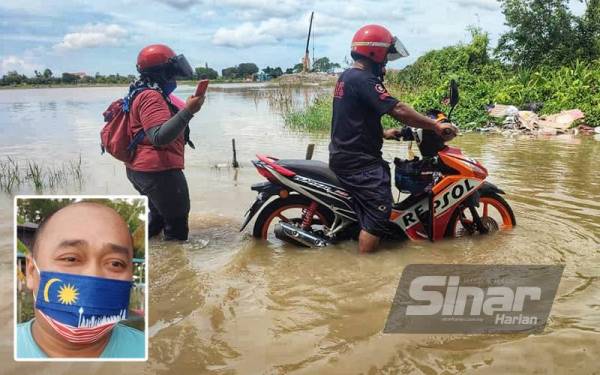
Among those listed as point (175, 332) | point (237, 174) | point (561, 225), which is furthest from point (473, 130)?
point (175, 332)

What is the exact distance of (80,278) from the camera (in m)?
1.55

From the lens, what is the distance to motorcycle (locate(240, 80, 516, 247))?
4297 millimetres

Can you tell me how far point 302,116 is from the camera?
1555 cm

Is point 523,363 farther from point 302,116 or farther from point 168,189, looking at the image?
point 302,116

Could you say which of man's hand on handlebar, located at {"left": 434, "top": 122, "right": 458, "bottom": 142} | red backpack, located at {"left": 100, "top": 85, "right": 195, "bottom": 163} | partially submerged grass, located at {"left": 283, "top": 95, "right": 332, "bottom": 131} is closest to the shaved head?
red backpack, located at {"left": 100, "top": 85, "right": 195, "bottom": 163}

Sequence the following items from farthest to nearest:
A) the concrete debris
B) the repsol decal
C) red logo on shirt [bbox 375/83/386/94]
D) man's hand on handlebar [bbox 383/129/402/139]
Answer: the concrete debris < man's hand on handlebar [bbox 383/129/402/139] < the repsol decal < red logo on shirt [bbox 375/83/386/94]

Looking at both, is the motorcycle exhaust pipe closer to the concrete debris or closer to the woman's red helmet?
the woman's red helmet

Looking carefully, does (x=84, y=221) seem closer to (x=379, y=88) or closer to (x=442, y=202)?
(x=379, y=88)

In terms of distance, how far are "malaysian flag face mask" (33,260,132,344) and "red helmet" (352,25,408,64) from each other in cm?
289

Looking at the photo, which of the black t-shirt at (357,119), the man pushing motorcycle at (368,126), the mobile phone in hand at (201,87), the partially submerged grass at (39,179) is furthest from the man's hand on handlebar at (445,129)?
the partially submerged grass at (39,179)

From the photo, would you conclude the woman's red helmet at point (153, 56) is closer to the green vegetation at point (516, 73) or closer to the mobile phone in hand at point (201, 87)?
the mobile phone in hand at point (201, 87)

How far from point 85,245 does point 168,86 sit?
273 centimetres

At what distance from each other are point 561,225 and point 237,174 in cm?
495

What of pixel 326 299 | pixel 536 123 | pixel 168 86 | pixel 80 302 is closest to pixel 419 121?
pixel 326 299
